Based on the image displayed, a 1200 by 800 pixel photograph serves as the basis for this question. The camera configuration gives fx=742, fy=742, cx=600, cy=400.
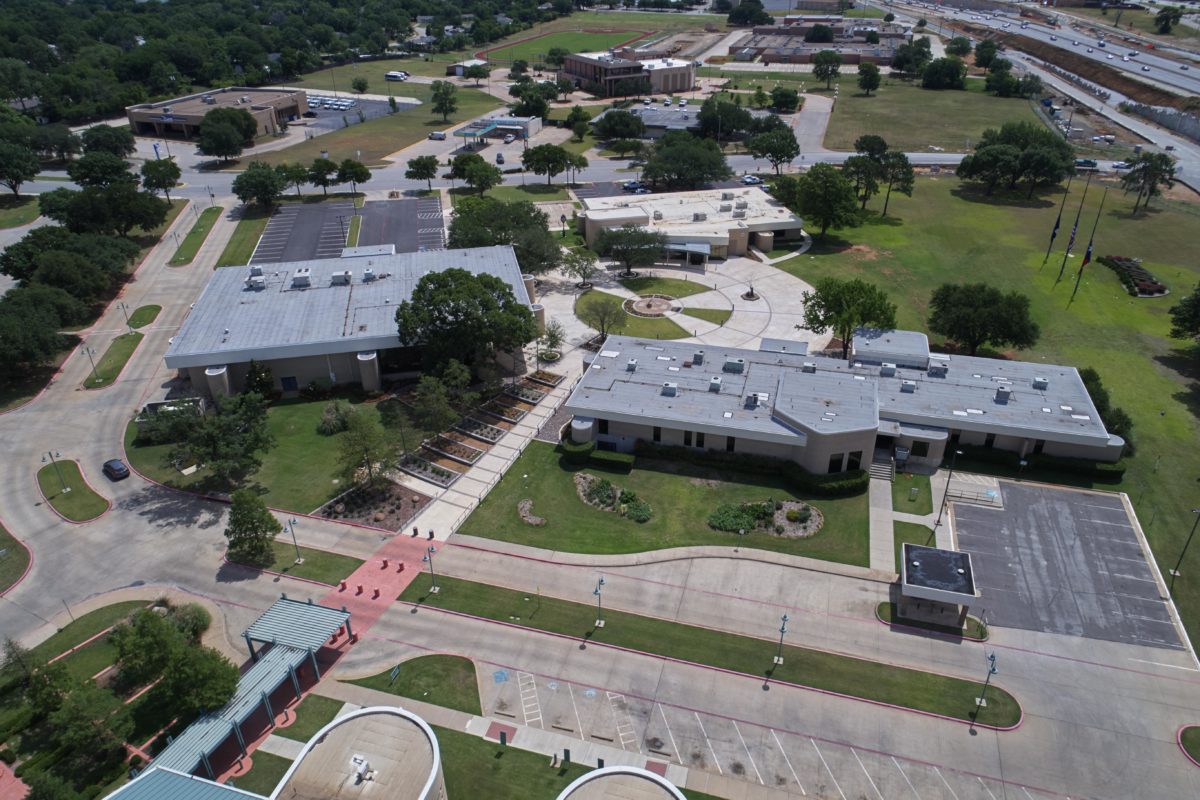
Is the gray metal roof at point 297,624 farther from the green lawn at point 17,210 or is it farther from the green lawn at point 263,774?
the green lawn at point 17,210

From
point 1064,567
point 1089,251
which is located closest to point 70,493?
point 1064,567

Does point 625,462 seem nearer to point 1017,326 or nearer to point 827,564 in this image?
point 827,564

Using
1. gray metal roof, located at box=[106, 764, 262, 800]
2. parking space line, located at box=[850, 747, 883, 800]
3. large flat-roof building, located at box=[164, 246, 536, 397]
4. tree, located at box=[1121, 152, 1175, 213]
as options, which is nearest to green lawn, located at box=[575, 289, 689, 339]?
large flat-roof building, located at box=[164, 246, 536, 397]

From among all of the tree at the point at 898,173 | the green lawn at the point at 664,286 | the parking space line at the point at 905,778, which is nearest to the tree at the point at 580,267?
the green lawn at the point at 664,286

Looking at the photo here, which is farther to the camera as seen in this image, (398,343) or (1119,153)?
(1119,153)

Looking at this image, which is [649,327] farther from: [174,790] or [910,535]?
[174,790]

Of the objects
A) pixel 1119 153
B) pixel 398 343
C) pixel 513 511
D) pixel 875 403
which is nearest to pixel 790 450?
pixel 875 403

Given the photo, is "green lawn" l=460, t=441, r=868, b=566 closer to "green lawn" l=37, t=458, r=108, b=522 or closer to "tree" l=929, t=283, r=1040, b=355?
"tree" l=929, t=283, r=1040, b=355
